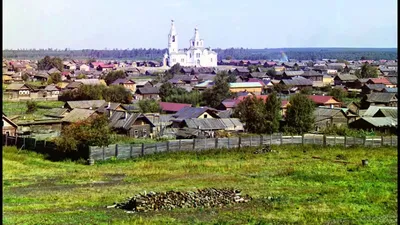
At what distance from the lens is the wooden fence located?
2142cm

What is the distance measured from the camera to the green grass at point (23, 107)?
43050 millimetres

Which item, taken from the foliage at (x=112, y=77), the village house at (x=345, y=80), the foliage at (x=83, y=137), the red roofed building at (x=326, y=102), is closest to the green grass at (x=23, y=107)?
the foliage at (x=112, y=77)

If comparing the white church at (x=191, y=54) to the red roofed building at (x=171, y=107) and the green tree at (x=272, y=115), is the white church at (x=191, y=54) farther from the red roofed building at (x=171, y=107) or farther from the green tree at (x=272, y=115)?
the green tree at (x=272, y=115)

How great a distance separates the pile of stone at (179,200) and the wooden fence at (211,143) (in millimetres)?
7906

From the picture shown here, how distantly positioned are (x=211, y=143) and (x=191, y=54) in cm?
10341

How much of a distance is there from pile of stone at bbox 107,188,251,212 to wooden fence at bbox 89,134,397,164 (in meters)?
7.91

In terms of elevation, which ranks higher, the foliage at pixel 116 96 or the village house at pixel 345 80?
the village house at pixel 345 80

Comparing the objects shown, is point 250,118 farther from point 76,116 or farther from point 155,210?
point 155,210

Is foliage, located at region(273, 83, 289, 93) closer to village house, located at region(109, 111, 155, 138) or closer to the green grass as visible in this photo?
the green grass

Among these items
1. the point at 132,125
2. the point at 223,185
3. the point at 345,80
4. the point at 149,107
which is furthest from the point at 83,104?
the point at 345,80

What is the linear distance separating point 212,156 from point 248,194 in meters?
7.69

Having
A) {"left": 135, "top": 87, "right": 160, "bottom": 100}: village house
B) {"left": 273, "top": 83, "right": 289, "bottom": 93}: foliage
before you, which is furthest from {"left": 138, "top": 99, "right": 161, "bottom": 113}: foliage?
{"left": 273, "top": 83, "right": 289, "bottom": 93}: foliage

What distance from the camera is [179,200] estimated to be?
13375 mm

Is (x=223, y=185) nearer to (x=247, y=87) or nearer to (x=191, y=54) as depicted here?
(x=247, y=87)
